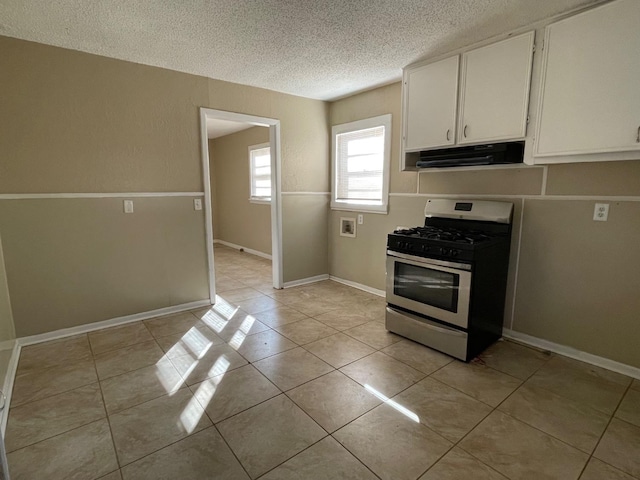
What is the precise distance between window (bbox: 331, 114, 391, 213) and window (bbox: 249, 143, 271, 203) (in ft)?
6.37

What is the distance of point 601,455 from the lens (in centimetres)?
165

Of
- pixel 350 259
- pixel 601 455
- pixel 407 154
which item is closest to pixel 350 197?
pixel 350 259

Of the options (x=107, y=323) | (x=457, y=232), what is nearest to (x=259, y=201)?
(x=107, y=323)

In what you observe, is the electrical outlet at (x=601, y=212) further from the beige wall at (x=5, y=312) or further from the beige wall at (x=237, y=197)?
the beige wall at (x=237, y=197)

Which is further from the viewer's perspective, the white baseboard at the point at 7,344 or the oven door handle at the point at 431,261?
the oven door handle at the point at 431,261

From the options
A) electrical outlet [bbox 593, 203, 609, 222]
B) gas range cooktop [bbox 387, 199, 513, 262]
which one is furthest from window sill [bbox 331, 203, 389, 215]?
electrical outlet [bbox 593, 203, 609, 222]

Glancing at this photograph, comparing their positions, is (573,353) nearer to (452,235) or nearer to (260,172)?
(452,235)

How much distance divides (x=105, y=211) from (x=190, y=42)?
1.64 m

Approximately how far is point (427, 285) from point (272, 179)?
7.76 feet

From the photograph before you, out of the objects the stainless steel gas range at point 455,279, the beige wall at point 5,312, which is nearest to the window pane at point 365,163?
the stainless steel gas range at point 455,279

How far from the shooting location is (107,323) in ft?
10.2

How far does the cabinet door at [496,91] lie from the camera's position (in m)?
2.37

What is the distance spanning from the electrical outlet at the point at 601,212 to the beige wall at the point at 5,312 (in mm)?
4147

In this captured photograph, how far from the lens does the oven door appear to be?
2447 mm
